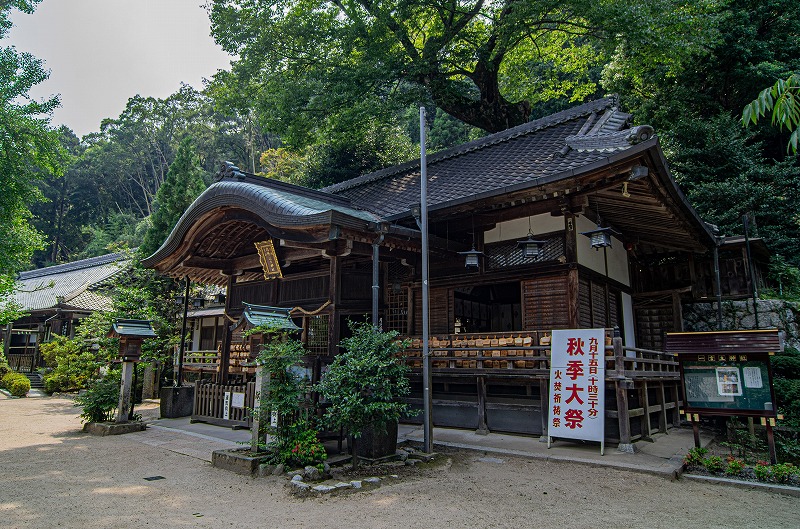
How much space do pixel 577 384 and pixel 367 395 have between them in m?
3.56

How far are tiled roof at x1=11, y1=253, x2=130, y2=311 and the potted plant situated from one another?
18949 mm

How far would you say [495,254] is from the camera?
34.8ft

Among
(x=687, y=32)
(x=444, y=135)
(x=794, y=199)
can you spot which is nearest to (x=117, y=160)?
(x=444, y=135)

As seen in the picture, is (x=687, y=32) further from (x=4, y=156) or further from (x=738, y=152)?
(x=4, y=156)

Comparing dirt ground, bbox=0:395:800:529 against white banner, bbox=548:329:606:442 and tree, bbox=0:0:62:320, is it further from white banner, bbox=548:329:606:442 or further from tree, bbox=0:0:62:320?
tree, bbox=0:0:62:320

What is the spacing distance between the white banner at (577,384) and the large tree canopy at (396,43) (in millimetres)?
11697

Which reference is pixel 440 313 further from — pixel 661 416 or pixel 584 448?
pixel 661 416

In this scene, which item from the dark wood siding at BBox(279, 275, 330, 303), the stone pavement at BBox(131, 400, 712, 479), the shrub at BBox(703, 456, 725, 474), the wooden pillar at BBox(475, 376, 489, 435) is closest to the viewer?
the shrub at BBox(703, 456, 725, 474)

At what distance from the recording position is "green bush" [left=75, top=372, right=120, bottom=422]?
11.0m

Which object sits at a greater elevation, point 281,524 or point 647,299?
point 647,299

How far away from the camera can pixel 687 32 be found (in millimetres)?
15266

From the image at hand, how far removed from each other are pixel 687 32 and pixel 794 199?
6.53 m

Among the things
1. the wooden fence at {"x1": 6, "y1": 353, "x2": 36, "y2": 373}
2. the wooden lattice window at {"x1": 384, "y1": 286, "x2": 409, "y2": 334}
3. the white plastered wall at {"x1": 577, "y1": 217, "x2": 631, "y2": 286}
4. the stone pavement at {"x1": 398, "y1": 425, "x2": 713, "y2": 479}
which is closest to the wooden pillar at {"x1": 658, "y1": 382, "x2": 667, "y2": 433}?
the stone pavement at {"x1": 398, "y1": 425, "x2": 713, "y2": 479}

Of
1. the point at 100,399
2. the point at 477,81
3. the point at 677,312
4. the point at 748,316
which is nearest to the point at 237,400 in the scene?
the point at 100,399
